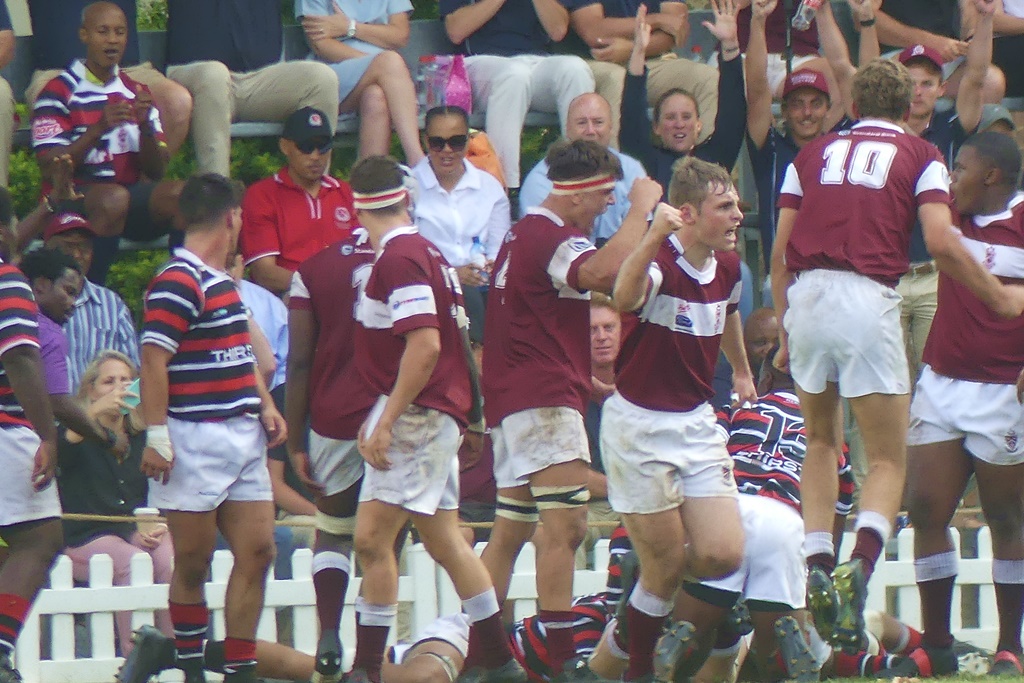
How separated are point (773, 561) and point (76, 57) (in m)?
5.35

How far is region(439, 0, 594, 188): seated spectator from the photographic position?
11078mm

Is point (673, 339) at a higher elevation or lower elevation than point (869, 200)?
lower

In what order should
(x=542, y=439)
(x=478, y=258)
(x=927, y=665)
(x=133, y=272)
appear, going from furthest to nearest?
(x=478, y=258), (x=133, y=272), (x=927, y=665), (x=542, y=439)

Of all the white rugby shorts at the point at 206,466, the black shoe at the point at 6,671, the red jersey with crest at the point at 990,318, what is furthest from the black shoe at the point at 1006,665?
the black shoe at the point at 6,671

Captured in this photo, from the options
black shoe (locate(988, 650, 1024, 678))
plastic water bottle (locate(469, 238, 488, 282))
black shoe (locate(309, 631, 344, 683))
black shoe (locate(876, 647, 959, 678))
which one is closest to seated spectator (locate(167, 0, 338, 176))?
plastic water bottle (locate(469, 238, 488, 282))

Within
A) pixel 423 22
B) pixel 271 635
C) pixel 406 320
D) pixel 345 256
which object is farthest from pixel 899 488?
pixel 423 22

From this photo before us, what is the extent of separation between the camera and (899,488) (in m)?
7.50

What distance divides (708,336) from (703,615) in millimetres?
1188

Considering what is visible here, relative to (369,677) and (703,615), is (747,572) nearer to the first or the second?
(703,615)

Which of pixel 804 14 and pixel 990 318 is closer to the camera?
pixel 990 318

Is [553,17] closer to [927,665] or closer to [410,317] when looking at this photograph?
[410,317]

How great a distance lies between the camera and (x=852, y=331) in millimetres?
7422

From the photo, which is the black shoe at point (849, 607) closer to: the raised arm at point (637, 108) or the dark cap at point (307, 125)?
the dark cap at point (307, 125)

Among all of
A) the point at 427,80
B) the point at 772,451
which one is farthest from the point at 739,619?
the point at 427,80
